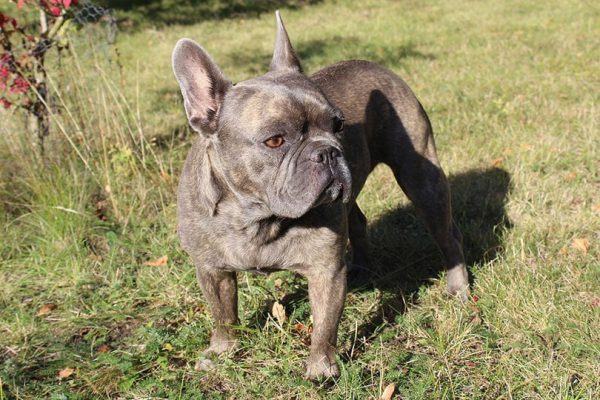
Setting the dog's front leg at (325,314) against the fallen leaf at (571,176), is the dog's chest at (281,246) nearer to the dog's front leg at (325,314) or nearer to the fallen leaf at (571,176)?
the dog's front leg at (325,314)

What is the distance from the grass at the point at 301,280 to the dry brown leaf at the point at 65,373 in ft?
0.12

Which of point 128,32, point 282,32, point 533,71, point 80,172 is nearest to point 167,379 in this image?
point 282,32

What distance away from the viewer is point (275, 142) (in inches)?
125

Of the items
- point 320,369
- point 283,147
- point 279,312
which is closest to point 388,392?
point 320,369

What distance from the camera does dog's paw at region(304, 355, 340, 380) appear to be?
3.53 m

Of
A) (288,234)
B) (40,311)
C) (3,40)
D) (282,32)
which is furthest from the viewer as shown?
(3,40)

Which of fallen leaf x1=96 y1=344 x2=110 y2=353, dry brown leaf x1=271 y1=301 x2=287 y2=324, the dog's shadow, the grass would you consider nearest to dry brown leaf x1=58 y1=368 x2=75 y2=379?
the grass

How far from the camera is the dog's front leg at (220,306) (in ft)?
12.1

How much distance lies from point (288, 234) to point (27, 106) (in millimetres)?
3229

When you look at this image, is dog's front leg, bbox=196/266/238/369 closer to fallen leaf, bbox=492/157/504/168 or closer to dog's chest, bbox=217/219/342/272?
dog's chest, bbox=217/219/342/272

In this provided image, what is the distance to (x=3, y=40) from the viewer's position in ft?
17.8

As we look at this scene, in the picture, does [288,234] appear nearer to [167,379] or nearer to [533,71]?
[167,379]

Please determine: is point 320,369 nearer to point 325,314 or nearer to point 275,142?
point 325,314

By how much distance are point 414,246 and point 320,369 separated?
173 cm
